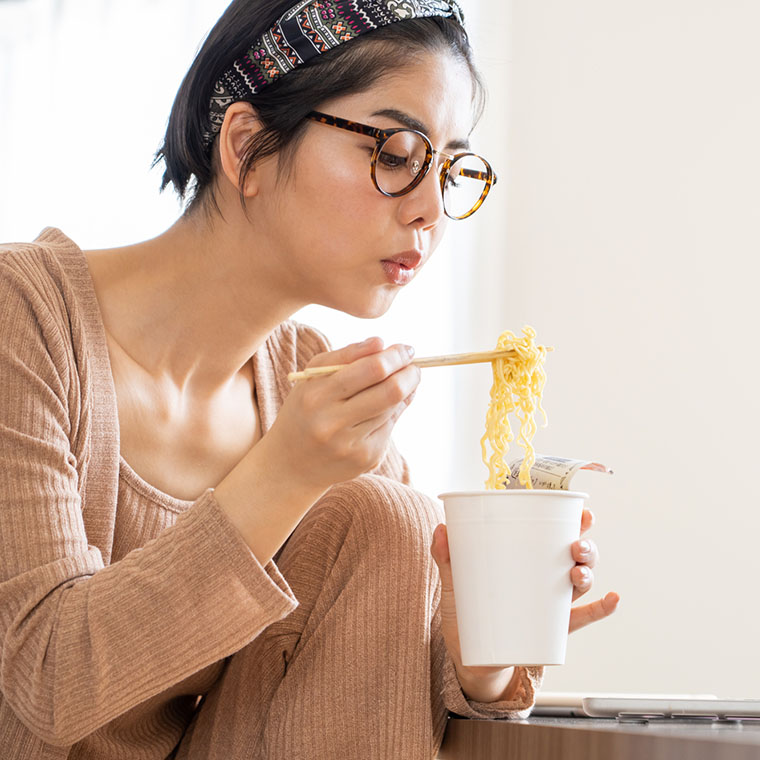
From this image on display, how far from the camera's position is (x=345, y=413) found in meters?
0.85

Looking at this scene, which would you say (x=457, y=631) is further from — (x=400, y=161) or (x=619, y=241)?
(x=619, y=241)

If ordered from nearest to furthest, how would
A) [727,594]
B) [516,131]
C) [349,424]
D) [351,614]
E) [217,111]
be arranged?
[349,424] < [351,614] < [217,111] < [727,594] < [516,131]

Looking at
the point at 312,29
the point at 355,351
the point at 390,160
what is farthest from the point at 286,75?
the point at 355,351

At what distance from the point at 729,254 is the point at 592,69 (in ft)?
2.17

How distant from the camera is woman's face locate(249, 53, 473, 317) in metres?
1.09

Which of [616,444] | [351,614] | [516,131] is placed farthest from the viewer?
[516,131]

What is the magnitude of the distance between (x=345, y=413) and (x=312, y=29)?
20.9 inches

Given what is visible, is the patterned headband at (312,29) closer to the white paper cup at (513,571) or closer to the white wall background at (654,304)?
the white paper cup at (513,571)

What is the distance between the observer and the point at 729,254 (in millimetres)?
2256

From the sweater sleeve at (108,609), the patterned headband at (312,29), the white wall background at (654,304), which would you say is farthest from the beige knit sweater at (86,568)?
the white wall background at (654,304)

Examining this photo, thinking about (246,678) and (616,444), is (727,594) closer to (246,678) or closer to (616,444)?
(616,444)

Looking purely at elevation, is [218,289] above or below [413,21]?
below

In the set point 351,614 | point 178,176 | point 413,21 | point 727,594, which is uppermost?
point 413,21

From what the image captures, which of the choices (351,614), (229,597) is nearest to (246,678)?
(351,614)
